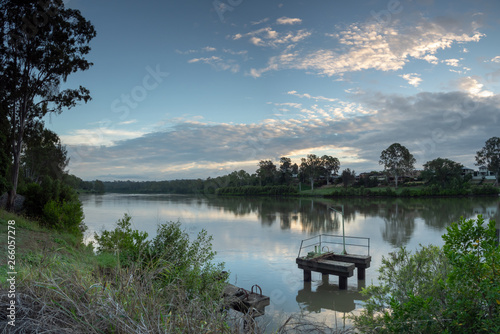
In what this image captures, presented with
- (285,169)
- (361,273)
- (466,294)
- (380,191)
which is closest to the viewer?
(466,294)

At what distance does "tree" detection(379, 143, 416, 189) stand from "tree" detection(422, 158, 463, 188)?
4681 millimetres

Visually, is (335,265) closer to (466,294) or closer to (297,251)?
(297,251)

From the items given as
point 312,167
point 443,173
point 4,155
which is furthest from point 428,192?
point 4,155

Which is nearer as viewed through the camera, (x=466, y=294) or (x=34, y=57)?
(x=466, y=294)

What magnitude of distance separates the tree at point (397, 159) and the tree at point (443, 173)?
4.68 meters

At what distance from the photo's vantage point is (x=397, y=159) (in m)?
84.4

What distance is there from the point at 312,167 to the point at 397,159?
28758 mm

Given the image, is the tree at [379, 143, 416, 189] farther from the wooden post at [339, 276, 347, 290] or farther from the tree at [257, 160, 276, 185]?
the wooden post at [339, 276, 347, 290]

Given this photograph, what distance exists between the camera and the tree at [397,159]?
84125 mm

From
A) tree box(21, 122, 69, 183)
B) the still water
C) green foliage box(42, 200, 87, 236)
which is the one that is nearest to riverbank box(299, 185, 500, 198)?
the still water

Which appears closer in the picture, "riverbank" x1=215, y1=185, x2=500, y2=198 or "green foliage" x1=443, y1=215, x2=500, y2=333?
"green foliage" x1=443, y1=215, x2=500, y2=333

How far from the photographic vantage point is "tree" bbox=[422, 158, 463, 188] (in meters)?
78.5

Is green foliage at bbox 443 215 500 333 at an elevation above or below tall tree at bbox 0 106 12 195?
below

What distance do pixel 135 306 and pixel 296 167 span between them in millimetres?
122549
